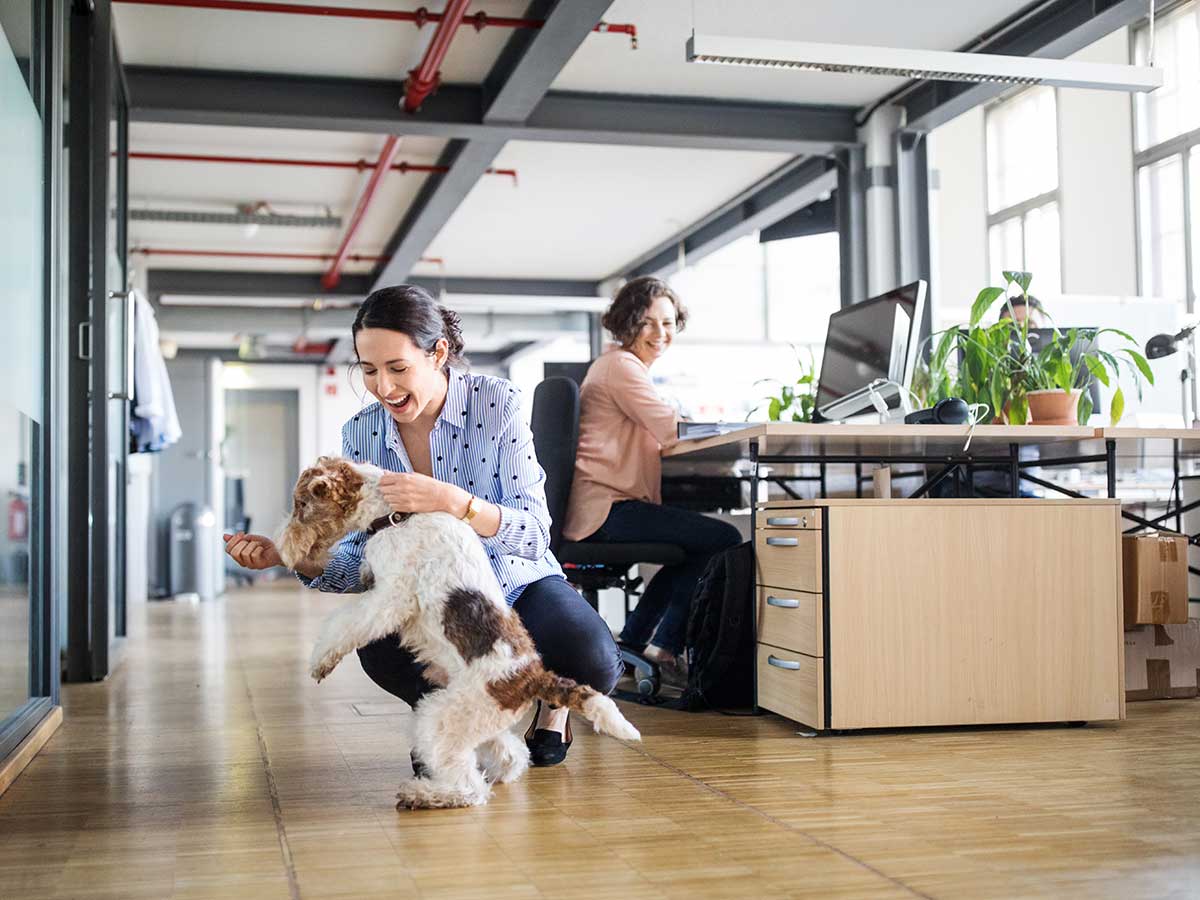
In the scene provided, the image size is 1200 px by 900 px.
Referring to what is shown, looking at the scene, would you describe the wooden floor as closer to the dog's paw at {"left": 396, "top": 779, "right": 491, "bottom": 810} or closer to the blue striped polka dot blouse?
the dog's paw at {"left": 396, "top": 779, "right": 491, "bottom": 810}

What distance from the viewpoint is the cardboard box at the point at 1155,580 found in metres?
3.47

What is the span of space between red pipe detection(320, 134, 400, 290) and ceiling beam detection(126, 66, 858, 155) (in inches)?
14.4

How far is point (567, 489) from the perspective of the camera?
365 centimetres

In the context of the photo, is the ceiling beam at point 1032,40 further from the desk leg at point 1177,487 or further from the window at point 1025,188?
the window at point 1025,188

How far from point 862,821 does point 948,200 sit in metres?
10.8

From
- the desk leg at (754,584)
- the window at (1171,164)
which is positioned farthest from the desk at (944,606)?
the window at (1171,164)

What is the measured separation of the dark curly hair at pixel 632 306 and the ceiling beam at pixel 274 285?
270 inches

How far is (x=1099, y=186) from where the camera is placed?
10320 millimetres

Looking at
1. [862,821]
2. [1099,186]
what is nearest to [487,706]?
[862,821]

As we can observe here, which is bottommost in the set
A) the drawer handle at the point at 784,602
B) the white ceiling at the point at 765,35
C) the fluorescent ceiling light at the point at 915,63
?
the drawer handle at the point at 784,602

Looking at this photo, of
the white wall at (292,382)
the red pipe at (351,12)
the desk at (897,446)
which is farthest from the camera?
the white wall at (292,382)

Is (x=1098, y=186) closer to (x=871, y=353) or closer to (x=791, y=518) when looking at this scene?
(x=871, y=353)

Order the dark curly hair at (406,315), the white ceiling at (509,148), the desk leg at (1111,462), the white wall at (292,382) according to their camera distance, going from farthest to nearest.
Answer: the white wall at (292,382) → the white ceiling at (509,148) → the desk leg at (1111,462) → the dark curly hair at (406,315)

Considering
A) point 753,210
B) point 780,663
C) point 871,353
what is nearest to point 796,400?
point 871,353
